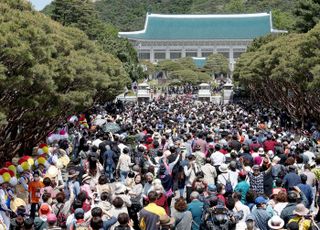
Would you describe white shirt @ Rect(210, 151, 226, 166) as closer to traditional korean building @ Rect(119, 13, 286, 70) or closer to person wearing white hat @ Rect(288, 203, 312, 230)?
person wearing white hat @ Rect(288, 203, 312, 230)

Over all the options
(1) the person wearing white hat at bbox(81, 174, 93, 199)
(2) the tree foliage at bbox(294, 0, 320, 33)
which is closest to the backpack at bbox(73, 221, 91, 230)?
(1) the person wearing white hat at bbox(81, 174, 93, 199)

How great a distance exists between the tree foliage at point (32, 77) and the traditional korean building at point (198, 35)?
64630mm

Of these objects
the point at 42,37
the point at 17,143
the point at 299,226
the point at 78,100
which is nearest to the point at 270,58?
the point at 78,100

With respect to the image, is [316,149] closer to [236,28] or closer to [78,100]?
[78,100]

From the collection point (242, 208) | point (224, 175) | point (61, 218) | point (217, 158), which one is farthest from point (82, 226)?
point (217, 158)

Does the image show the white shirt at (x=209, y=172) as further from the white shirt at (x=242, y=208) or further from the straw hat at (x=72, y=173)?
the white shirt at (x=242, y=208)

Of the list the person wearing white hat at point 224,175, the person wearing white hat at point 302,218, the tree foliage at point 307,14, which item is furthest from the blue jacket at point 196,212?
the tree foliage at point 307,14

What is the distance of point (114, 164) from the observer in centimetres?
1385

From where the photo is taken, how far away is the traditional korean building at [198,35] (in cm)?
8619

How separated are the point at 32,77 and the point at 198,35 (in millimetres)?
75108

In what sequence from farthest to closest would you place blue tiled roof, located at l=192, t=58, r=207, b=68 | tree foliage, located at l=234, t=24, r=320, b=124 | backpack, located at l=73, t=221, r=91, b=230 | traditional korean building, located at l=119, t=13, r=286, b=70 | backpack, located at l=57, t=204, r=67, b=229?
traditional korean building, located at l=119, t=13, r=286, b=70
blue tiled roof, located at l=192, t=58, r=207, b=68
tree foliage, located at l=234, t=24, r=320, b=124
backpack, located at l=57, t=204, r=67, b=229
backpack, located at l=73, t=221, r=91, b=230

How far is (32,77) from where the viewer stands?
44.9 ft

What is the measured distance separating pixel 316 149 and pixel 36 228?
32.8 ft

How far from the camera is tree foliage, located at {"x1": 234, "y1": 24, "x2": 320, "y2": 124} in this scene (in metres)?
21.9
